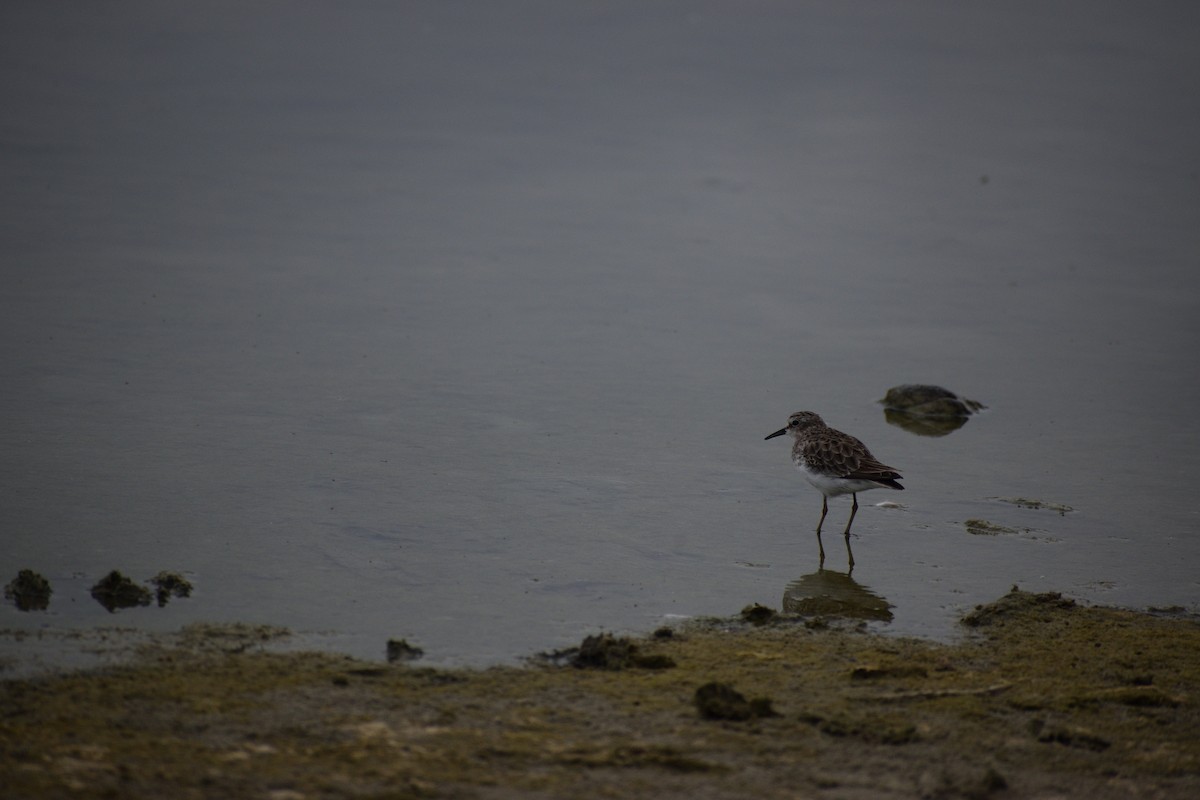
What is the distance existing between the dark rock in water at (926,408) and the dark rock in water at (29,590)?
608 centimetres

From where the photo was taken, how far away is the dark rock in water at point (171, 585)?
6.12 metres

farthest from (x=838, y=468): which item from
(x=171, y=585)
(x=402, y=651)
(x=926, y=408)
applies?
(x=171, y=585)

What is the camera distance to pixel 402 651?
5645 millimetres

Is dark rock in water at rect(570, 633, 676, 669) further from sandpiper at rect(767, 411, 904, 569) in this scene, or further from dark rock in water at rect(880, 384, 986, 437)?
dark rock in water at rect(880, 384, 986, 437)

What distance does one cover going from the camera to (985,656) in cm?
600

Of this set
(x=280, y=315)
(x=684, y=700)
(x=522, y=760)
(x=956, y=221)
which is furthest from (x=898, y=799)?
(x=956, y=221)

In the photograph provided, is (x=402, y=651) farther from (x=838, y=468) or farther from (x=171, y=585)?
(x=838, y=468)

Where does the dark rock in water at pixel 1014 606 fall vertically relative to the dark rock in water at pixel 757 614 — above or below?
above

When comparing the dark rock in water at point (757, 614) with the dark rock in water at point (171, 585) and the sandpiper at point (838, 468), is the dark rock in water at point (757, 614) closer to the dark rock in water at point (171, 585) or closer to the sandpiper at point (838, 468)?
the sandpiper at point (838, 468)

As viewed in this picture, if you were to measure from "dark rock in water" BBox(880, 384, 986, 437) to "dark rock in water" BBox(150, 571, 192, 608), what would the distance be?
5.52 metres

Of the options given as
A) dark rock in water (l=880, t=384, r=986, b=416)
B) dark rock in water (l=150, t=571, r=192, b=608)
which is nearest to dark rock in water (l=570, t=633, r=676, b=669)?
dark rock in water (l=150, t=571, r=192, b=608)

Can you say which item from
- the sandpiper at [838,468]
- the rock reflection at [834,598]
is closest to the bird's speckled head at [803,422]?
the sandpiper at [838,468]

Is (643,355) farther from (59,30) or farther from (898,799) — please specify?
(59,30)

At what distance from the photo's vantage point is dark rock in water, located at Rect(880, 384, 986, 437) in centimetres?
991
